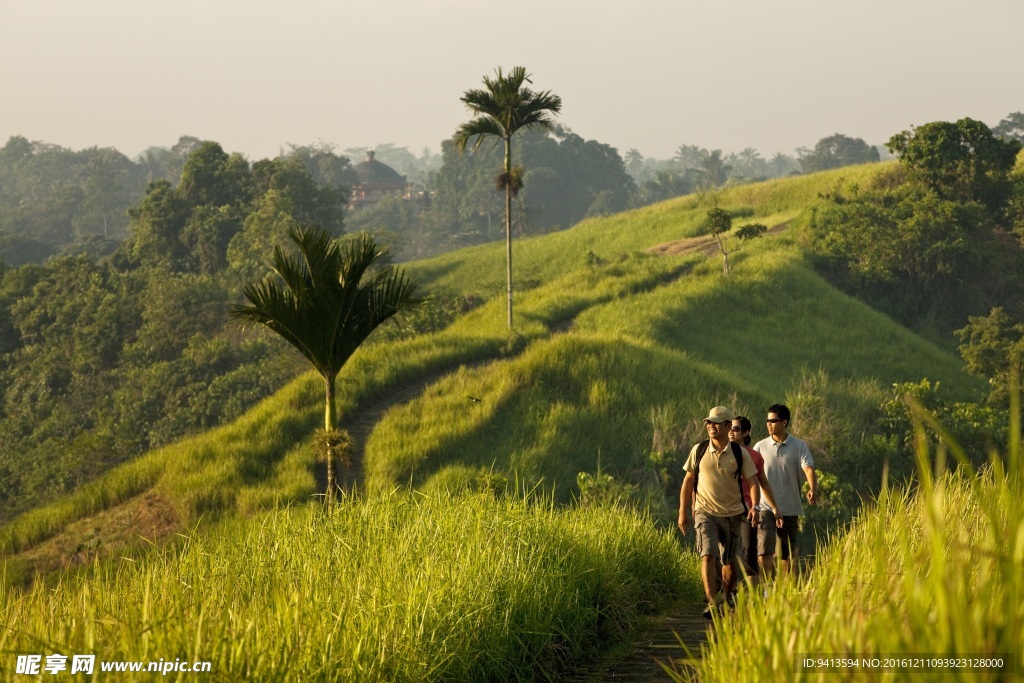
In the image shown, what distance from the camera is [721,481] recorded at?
7.92 metres

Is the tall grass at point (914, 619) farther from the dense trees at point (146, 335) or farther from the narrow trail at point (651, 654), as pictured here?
the dense trees at point (146, 335)

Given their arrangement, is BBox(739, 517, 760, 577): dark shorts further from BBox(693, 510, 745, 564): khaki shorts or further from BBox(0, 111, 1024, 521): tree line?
BBox(0, 111, 1024, 521): tree line

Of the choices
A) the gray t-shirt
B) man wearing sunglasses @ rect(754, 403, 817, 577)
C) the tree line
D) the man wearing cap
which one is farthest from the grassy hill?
the tree line

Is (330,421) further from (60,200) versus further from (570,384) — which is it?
(60,200)

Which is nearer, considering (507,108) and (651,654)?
(651,654)

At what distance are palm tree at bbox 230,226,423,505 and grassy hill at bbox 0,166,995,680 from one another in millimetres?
2246

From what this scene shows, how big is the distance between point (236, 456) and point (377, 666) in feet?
53.2

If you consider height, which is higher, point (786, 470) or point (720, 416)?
point (720, 416)

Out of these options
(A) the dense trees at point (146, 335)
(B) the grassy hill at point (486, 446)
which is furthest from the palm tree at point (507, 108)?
(A) the dense trees at point (146, 335)

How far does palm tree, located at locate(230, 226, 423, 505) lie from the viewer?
41.8ft

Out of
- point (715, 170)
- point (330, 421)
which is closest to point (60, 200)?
point (715, 170)

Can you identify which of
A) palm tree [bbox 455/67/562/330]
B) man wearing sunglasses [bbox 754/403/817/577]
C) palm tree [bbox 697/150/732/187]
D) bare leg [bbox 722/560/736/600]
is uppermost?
palm tree [bbox 697/150/732/187]

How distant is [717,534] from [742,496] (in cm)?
38

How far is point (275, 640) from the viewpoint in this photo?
4887 millimetres
